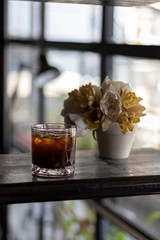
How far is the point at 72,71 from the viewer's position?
405 centimetres

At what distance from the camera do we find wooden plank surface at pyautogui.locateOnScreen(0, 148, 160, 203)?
41.6 inches

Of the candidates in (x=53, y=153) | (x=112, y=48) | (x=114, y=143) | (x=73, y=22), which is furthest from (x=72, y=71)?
(x=53, y=153)

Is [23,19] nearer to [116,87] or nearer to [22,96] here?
[22,96]

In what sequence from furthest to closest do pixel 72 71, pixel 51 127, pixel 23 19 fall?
1. pixel 23 19
2. pixel 72 71
3. pixel 51 127

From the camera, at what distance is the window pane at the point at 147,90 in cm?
268

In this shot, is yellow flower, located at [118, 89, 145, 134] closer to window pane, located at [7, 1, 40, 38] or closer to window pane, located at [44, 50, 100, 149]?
window pane, located at [44, 50, 100, 149]

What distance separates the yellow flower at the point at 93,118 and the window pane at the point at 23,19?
11.0ft

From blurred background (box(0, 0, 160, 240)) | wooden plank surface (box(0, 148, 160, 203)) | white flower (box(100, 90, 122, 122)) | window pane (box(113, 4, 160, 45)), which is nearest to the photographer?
wooden plank surface (box(0, 148, 160, 203))

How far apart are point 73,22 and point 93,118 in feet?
9.39

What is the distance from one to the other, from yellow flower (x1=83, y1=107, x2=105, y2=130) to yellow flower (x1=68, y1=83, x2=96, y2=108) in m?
0.02

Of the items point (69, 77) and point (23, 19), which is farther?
point (23, 19)

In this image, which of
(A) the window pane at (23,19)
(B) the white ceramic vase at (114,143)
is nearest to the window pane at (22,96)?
(A) the window pane at (23,19)

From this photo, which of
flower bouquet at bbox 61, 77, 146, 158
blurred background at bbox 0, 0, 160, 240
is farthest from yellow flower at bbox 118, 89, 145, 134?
blurred background at bbox 0, 0, 160, 240

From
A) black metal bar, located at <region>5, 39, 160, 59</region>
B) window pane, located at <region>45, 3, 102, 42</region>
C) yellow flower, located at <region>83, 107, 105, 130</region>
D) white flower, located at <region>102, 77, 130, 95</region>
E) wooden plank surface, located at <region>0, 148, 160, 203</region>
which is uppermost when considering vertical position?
window pane, located at <region>45, 3, 102, 42</region>
